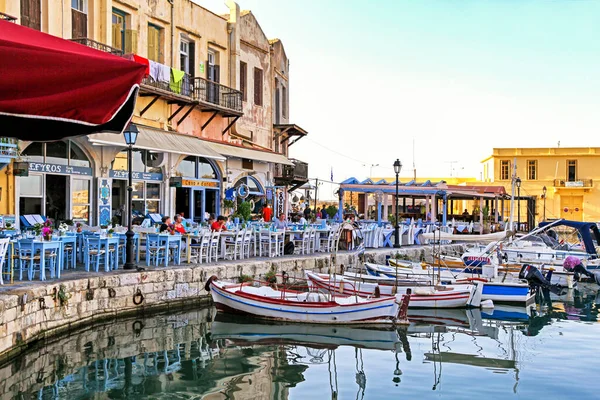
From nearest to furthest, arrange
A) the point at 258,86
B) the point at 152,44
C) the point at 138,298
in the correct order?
the point at 138,298 → the point at 152,44 → the point at 258,86

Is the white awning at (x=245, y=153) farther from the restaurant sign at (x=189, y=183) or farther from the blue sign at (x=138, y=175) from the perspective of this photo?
the blue sign at (x=138, y=175)

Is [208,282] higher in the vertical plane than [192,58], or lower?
lower

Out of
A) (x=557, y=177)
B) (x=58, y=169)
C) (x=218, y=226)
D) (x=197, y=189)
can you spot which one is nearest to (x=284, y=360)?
(x=218, y=226)

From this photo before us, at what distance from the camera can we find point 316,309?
522 inches

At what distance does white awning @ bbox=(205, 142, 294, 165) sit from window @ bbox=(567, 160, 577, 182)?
43799mm

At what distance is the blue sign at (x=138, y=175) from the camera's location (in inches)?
774

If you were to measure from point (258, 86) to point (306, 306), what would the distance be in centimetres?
1833

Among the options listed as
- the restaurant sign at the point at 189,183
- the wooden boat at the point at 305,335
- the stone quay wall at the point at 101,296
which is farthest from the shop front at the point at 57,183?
the wooden boat at the point at 305,335

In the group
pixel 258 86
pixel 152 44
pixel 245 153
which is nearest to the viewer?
pixel 152 44

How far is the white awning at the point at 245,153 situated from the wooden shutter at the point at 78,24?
633 cm

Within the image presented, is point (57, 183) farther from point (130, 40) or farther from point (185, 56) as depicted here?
point (185, 56)

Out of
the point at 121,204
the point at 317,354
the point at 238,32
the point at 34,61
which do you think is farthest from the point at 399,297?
the point at 238,32

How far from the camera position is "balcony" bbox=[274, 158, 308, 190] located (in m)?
30.9

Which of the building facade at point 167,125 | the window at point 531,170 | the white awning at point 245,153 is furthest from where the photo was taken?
the window at point 531,170
